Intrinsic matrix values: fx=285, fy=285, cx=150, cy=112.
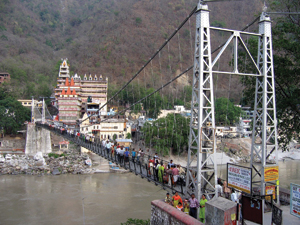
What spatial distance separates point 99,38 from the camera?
7188 cm

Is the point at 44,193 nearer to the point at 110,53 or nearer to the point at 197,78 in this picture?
the point at 197,78

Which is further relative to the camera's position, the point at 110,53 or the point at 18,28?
the point at 18,28

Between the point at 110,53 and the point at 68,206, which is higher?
the point at 110,53

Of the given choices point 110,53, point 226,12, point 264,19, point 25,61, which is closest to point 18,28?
point 25,61

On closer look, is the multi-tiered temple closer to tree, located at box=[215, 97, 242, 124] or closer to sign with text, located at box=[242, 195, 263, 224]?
tree, located at box=[215, 97, 242, 124]

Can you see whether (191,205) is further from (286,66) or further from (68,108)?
(68,108)

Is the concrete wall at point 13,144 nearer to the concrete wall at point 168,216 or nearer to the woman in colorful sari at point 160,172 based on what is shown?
the woman in colorful sari at point 160,172

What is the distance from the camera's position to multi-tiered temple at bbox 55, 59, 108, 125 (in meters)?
31.0

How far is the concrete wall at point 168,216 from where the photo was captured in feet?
16.9

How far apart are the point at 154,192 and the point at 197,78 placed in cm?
1040

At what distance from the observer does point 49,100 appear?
39375 millimetres

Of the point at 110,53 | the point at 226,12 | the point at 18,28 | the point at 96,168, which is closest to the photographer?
the point at 96,168

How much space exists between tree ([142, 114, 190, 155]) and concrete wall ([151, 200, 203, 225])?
15122mm

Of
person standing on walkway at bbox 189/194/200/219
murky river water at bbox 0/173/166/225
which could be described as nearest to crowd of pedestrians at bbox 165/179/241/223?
person standing on walkway at bbox 189/194/200/219
